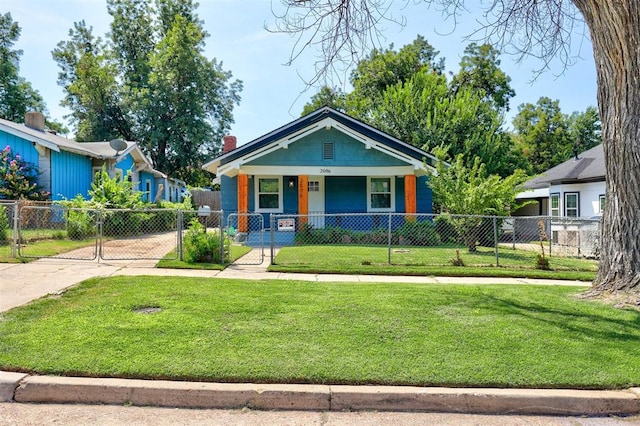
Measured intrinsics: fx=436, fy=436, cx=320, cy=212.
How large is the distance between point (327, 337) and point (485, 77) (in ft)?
115

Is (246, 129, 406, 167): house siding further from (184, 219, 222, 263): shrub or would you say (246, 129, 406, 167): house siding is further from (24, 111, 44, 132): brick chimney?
(24, 111, 44, 132): brick chimney

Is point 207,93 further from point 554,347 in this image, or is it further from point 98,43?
point 554,347

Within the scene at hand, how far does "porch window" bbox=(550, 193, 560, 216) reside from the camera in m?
21.2

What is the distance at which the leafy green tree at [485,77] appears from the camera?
34500 millimetres

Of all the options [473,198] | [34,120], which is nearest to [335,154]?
[473,198]

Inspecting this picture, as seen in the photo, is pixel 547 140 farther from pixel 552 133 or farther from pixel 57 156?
pixel 57 156

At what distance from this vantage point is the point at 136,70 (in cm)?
3750

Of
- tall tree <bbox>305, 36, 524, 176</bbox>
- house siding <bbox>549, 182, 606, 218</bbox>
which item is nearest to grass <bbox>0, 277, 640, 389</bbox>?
house siding <bbox>549, 182, 606, 218</bbox>

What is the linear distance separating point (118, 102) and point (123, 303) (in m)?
34.8

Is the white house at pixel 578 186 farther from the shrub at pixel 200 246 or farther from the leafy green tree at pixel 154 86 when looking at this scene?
the leafy green tree at pixel 154 86

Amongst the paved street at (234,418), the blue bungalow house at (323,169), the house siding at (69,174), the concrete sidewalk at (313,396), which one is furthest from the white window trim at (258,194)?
the paved street at (234,418)

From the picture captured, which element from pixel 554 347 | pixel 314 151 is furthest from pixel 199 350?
pixel 314 151

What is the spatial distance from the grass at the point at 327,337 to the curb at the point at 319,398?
0.14 metres

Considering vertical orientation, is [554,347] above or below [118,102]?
below
